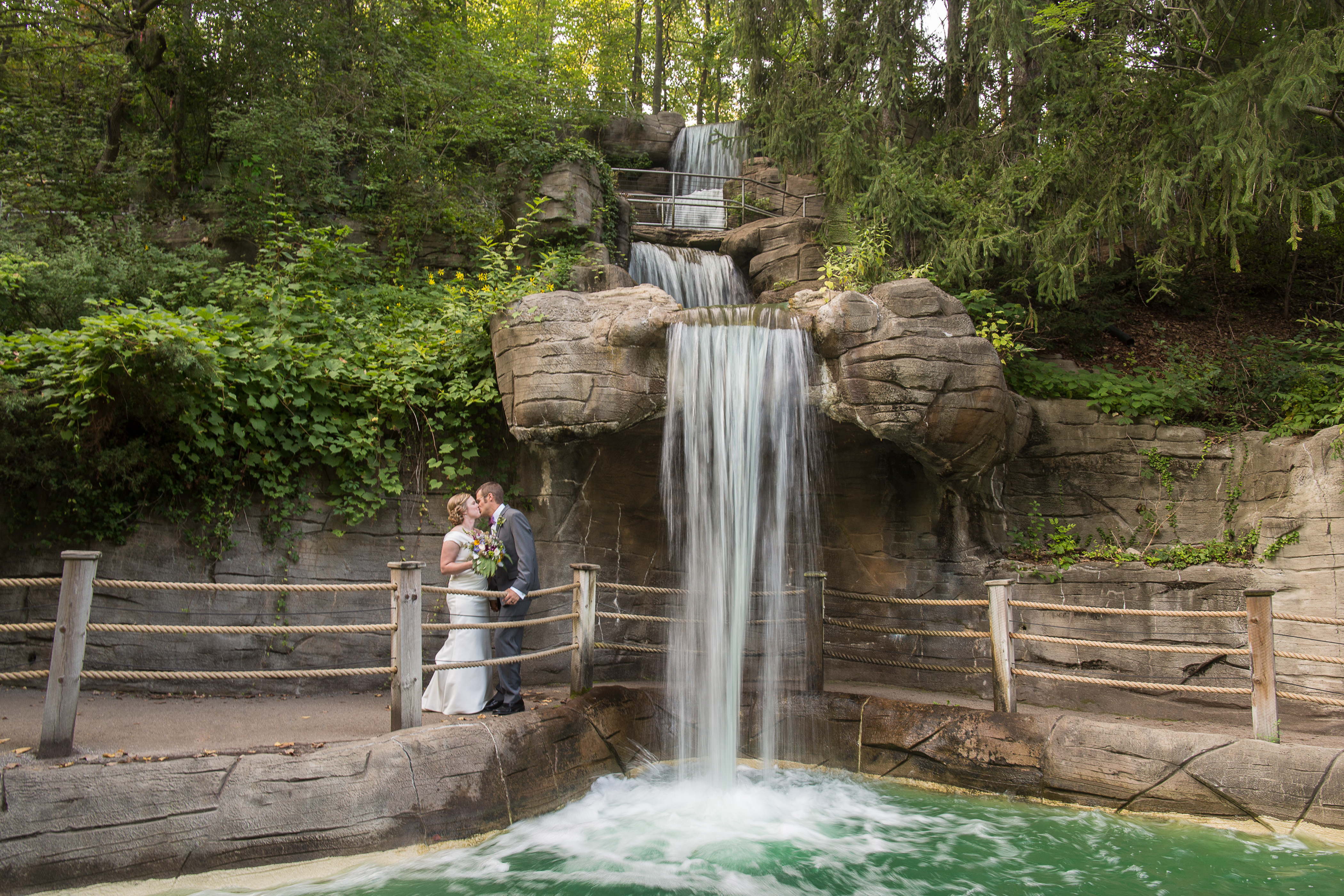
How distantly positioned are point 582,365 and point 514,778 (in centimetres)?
340

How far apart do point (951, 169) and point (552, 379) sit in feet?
21.0

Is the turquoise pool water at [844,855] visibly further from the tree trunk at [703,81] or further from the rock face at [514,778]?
the tree trunk at [703,81]

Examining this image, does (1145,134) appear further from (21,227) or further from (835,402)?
(21,227)

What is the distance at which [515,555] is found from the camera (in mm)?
6387

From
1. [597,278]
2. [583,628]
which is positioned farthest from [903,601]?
[597,278]

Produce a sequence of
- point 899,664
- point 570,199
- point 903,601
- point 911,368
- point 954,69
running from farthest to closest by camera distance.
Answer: point 570,199, point 954,69, point 899,664, point 903,601, point 911,368

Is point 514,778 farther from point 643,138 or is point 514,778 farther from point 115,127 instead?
point 643,138

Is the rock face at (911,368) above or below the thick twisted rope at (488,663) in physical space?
above

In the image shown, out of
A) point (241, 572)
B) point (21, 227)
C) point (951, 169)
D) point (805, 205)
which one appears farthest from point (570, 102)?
point (241, 572)

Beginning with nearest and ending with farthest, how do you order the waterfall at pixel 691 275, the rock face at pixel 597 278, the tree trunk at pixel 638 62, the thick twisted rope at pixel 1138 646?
1. the thick twisted rope at pixel 1138 646
2. the rock face at pixel 597 278
3. the waterfall at pixel 691 275
4. the tree trunk at pixel 638 62

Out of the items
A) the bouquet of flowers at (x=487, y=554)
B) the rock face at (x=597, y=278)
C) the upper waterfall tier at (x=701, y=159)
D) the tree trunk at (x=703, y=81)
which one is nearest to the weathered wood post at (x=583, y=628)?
the bouquet of flowers at (x=487, y=554)

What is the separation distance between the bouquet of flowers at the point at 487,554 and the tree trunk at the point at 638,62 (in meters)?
19.2

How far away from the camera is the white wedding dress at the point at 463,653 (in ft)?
20.2

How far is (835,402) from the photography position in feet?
23.7
